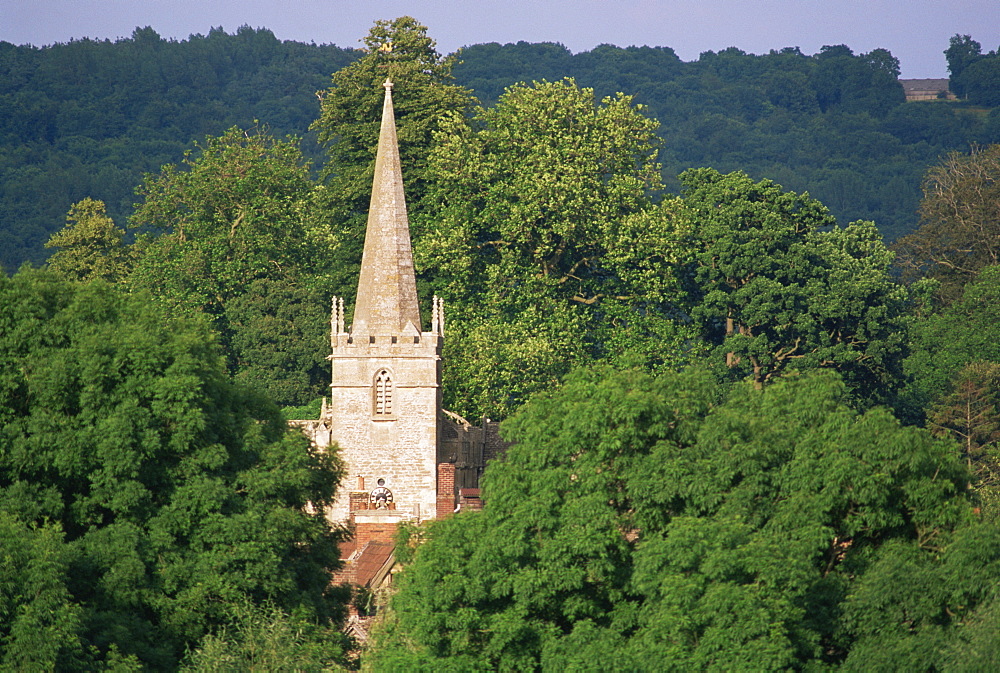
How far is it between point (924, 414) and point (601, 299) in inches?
535

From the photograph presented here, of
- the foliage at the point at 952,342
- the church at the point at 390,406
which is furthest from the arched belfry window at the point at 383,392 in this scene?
the foliage at the point at 952,342

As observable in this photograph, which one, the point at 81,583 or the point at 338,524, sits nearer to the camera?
the point at 81,583

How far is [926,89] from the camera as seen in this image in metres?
196

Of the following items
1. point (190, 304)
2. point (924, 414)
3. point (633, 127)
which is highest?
point (633, 127)

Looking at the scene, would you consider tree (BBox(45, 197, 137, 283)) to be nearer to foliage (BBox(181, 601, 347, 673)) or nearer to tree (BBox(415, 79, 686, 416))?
tree (BBox(415, 79, 686, 416))

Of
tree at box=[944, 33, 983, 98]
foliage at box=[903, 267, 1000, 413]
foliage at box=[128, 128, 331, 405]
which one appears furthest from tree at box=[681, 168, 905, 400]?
tree at box=[944, 33, 983, 98]

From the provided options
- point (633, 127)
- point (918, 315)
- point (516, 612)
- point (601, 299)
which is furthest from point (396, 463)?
point (918, 315)

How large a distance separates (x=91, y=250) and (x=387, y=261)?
69.7ft

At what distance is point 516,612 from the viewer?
35000mm

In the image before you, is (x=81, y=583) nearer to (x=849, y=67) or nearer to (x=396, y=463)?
(x=396, y=463)

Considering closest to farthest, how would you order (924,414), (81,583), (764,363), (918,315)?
(81,583), (764,363), (924,414), (918,315)

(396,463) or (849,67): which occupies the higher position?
(849,67)

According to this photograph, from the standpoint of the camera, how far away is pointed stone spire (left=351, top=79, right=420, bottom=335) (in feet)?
189

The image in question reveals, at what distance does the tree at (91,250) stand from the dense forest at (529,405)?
0.20m
